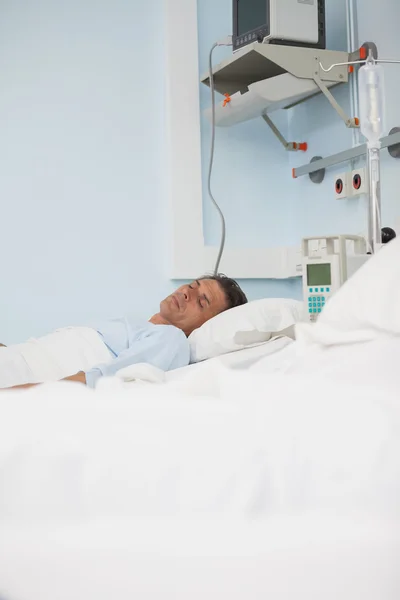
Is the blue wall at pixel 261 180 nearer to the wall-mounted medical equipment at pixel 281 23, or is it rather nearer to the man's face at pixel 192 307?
the wall-mounted medical equipment at pixel 281 23

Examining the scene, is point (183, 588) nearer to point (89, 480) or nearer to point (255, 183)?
point (89, 480)

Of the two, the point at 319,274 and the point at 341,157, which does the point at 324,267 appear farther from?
the point at 341,157

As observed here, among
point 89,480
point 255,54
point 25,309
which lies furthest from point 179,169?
point 89,480

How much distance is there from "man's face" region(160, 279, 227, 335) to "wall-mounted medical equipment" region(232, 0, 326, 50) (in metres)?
1.03

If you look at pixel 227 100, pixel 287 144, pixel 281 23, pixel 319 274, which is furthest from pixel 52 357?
pixel 287 144

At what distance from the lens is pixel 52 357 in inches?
80.5

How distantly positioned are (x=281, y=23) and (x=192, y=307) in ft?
3.81

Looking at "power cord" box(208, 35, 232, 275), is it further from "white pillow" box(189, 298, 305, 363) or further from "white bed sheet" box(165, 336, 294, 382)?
"white bed sheet" box(165, 336, 294, 382)

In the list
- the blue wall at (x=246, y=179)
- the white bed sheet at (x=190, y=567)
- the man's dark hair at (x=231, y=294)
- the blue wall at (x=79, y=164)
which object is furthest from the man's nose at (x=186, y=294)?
the white bed sheet at (x=190, y=567)

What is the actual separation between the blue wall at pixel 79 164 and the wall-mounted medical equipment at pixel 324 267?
1.17m

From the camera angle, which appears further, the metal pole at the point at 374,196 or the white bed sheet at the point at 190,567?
the metal pole at the point at 374,196

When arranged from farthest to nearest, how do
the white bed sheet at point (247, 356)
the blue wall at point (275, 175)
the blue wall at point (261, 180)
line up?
the blue wall at point (261, 180), the blue wall at point (275, 175), the white bed sheet at point (247, 356)

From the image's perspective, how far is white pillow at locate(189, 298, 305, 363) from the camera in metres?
2.08

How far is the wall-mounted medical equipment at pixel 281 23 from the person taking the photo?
2.56 metres
